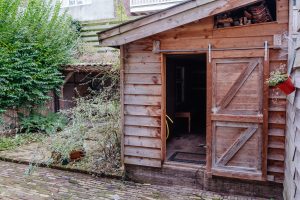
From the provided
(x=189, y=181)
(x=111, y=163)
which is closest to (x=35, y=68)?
(x=111, y=163)

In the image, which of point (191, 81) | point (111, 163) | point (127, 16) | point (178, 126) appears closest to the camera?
point (111, 163)

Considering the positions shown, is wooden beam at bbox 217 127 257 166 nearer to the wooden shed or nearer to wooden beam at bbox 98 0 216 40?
the wooden shed

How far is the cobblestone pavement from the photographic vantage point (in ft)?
15.0

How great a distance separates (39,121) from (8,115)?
3.10 ft

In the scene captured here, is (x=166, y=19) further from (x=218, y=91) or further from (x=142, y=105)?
(x=142, y=105)

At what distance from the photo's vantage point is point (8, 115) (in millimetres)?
8672

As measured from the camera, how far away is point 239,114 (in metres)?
4.27

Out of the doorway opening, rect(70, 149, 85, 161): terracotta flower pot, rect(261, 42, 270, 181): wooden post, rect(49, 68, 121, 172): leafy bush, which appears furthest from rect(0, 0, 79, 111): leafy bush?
rect(261, 42, 270, 181): wooden post

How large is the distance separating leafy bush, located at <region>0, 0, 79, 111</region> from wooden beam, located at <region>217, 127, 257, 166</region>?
6.59 m

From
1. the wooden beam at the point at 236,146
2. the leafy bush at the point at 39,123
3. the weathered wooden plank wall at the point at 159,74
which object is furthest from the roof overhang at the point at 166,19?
the leafy bush at the point at 39,123

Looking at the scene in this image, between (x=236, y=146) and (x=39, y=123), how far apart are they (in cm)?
693

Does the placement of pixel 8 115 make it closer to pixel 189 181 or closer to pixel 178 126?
pixel 178 126

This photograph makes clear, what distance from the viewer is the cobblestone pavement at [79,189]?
458 centimetres

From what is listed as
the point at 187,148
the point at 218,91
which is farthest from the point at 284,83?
the point at 187,148
